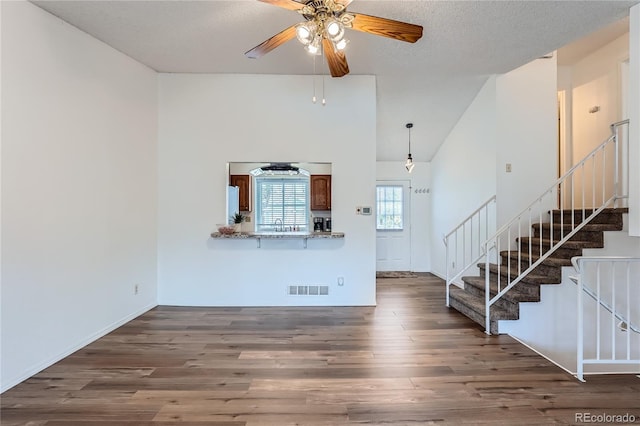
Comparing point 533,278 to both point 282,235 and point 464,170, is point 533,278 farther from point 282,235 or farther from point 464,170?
point 282,235

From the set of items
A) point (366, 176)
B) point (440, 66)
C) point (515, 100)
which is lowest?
point (366, 176)

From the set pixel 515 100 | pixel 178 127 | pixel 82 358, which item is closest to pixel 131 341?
pixel 82 358

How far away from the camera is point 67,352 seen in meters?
2.87

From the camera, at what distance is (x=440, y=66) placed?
13.0ft

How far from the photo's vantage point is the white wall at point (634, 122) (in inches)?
113

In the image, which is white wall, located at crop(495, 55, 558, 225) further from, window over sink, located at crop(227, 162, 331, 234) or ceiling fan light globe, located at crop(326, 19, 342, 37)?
ceiling fan light globe, located at crop(326, 19, 342, 37)

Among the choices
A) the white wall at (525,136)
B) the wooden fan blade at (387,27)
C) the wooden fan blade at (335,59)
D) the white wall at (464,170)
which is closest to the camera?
the wooden fan blade at (387,27)

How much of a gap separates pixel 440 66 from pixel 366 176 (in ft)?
5.40

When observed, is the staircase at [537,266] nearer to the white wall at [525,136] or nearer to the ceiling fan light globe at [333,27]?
the white wall at [525,136]

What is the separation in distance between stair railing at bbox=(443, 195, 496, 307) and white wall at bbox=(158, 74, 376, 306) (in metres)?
1.27

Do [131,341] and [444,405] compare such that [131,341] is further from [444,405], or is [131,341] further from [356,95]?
[356,95]

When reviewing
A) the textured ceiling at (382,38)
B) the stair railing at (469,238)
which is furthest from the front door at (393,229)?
the textured ceiling at (382,38)

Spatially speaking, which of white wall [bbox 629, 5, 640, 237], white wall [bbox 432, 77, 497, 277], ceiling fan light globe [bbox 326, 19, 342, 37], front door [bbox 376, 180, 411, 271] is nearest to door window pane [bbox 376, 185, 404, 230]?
front door [bbox 376, 180, 411, 271]

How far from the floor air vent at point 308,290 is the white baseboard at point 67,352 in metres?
1.89
